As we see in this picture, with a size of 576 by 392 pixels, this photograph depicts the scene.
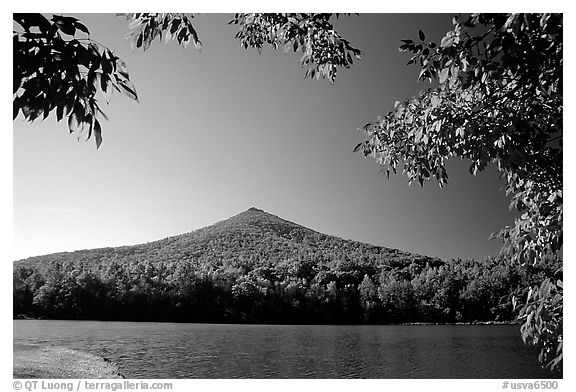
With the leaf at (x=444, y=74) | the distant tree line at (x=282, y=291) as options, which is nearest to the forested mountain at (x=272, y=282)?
the distant tree line at (x=282, y=291)

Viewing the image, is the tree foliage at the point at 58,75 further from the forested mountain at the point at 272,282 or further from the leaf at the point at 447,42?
the forested mountain at the point at 272,282

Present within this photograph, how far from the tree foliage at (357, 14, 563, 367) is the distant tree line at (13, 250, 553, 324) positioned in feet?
3.73

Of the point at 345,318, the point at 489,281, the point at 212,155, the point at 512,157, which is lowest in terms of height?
the point at 345,318

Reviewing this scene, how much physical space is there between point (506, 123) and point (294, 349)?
2115mm

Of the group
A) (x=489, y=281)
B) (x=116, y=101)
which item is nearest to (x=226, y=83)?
(x=116, y=101)

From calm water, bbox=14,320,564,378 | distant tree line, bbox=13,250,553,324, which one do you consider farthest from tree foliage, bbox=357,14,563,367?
distant tree line, bbox=13,250,553,324

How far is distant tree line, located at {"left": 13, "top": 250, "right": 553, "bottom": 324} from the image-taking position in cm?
374

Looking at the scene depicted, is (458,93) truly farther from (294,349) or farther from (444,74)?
(294,349)

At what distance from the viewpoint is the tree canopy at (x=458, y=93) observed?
1.59 meters

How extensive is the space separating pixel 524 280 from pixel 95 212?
2.85m

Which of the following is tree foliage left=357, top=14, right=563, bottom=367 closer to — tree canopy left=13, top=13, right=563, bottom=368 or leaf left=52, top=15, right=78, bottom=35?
tree canopy left=13, top=13, right=563, bottom=368

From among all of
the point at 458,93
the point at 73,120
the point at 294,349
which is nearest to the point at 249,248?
the point at 294,349

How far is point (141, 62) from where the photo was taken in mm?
3557
